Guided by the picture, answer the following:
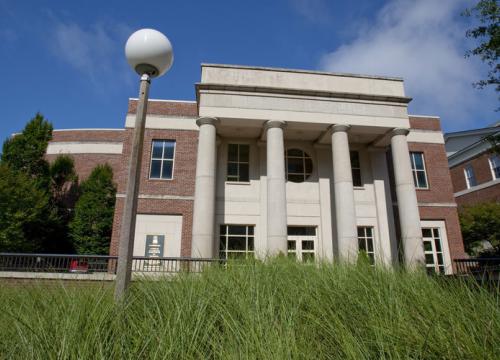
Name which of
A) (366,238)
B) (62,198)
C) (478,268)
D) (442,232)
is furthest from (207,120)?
(442,232)

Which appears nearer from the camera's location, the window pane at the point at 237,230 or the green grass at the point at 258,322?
the green grass at the point at 258,322

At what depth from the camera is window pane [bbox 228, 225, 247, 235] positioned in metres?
17.4

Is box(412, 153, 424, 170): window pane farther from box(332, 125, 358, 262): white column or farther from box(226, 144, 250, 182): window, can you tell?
box(226, 144, 250, 182): window

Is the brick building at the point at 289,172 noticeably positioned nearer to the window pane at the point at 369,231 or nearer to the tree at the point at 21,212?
the window pane at the point at 369,231

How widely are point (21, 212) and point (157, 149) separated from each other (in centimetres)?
872

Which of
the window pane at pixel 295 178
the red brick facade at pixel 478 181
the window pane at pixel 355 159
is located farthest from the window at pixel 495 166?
the window pane at pixel 295 178

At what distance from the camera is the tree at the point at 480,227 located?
23.3 metres

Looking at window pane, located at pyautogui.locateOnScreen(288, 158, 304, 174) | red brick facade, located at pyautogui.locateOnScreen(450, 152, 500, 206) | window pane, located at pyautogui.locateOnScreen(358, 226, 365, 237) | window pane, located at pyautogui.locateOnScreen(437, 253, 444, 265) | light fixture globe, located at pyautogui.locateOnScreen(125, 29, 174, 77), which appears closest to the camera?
light fixture globe, located at pyautogui.locateOnScreen(125, 29, 174, 77)

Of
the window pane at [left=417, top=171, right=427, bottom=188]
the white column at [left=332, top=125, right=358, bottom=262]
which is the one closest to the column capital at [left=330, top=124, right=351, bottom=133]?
the white column at [left=332, top=125, right=358, bottom=262]

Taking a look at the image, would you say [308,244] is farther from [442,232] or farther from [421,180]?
[421,180]

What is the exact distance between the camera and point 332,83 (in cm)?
1725

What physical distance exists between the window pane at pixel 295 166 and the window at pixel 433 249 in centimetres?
865

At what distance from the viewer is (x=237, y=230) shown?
57.4 feet

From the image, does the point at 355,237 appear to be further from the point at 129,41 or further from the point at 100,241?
the point at 100,241
